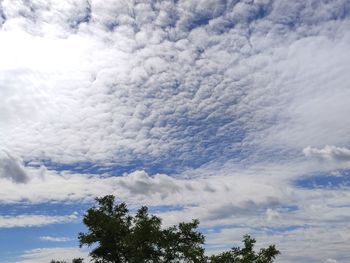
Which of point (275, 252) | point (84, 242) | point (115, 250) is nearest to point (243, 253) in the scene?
point (275, 252)

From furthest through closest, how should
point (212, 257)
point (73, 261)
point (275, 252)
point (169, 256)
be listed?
point (73, 261)
point (169, 256)
point (275, 252)
point (212, 257)

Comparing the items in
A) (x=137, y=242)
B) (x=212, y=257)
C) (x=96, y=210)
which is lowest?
(x=212, y=257)

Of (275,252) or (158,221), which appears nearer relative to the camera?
(275,252)

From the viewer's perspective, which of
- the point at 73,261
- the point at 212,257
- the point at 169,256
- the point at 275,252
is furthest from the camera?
the point at 73,261

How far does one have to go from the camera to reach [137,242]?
43344mm

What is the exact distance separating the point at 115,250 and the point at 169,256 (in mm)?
5716

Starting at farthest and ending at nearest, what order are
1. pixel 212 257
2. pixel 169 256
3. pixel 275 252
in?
pixel 169 256 < pixel 275 252 < pixel 212 257

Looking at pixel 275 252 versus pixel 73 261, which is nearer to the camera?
pixel 275 252

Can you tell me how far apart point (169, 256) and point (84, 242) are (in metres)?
9.14

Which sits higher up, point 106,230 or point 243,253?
point 106,230

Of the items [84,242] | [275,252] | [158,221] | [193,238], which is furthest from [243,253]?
[84,242]

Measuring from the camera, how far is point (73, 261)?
48.2 m

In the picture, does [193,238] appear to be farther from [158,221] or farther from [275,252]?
[275,252]

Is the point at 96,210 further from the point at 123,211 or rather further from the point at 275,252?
the point at 275,252
